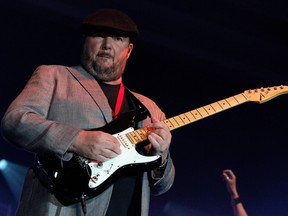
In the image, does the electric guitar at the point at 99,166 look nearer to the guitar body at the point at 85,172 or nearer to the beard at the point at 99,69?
the guitar body at the point at 85,172

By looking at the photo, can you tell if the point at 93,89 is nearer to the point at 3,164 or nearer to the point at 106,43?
the point at 106,43

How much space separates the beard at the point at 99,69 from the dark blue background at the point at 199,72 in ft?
7.88

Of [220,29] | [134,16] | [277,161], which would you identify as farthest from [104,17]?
[277,161]

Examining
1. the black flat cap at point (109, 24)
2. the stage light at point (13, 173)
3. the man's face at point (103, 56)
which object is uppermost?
the black flat cap at point (109, 24)

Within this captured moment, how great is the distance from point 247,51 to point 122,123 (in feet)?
11.3

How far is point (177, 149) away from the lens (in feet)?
19.4

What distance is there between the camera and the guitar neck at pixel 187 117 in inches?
95.4

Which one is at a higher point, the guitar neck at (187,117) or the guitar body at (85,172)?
the guitar neck at (187,117)

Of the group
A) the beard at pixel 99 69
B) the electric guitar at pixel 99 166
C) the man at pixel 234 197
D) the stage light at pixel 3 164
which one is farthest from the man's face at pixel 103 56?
the stage light at pixel 3 164

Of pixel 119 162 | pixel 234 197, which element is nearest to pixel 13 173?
pixel 234 197

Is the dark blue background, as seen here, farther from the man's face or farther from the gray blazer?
the gray blazer

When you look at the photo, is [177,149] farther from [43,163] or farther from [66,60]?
[43,163]

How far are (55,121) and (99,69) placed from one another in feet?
1.52

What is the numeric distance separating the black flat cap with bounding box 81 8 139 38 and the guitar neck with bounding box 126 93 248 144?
1.70 ft
